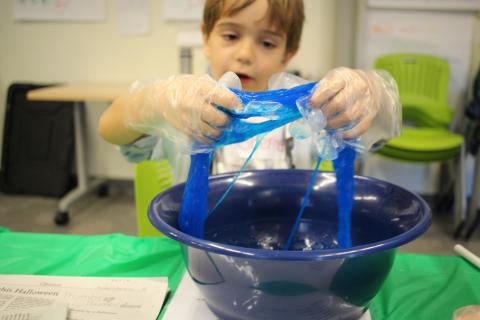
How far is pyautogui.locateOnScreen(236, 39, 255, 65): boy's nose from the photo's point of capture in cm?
77

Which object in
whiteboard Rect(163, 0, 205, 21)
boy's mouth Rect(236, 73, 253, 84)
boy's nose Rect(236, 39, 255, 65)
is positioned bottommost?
boy's mouth Rect(236, 73, 253, 84)

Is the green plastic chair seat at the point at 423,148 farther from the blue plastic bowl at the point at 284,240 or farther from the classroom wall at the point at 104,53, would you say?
the blue plastic bowl at the point at 284,240

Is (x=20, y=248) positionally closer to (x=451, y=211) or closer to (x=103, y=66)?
(x=103, y=66)

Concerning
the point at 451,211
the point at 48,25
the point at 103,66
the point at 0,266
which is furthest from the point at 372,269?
the point at 48,25

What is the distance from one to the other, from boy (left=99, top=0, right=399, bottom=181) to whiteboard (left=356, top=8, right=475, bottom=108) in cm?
133

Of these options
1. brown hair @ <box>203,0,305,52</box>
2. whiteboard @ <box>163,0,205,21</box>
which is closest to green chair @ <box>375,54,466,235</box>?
whiteboard @ <box>163,0,205,21</box>

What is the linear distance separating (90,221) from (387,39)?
166cm

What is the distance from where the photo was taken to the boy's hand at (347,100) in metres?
0.47

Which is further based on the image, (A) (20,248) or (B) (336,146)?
(A) (20,248)

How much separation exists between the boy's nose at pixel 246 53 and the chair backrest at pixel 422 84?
1.38m

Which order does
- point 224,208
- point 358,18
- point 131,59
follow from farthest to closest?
point 131,59, point 358,18, point 224,208

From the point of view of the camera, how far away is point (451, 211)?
215 centimetres

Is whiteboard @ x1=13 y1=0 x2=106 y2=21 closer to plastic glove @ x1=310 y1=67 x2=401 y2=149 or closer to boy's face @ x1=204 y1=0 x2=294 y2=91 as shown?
boy's face @ x1=204 y1=0 x2=294 y2=91

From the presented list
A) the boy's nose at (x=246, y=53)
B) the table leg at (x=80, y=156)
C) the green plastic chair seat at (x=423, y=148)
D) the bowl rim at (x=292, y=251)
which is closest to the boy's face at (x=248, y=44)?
the boy's nose at (x=246, y=53)
